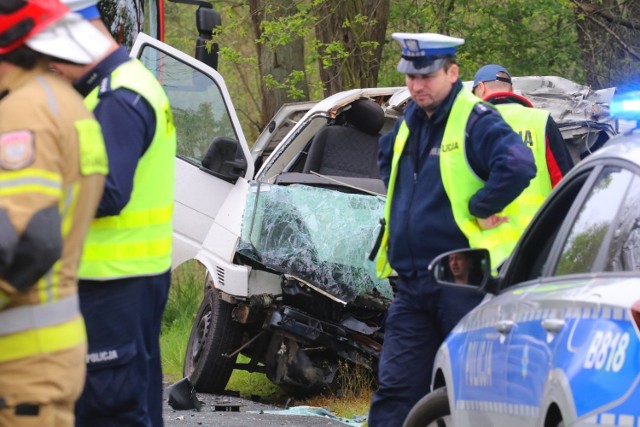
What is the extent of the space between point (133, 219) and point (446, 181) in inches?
65.3

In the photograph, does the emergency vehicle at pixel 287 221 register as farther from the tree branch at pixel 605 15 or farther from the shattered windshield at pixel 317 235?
the tree branch at pixel 605 15

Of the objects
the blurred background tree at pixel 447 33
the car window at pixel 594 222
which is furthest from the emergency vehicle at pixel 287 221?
the car window at pixel 594 222

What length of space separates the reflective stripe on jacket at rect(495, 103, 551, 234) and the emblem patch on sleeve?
3.98m

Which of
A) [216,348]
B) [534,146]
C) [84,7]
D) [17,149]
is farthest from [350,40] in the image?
[17,149]

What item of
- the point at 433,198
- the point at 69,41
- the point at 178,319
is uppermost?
the point at 69,41

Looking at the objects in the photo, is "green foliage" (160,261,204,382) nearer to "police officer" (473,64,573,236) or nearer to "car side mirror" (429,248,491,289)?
"police officer" (473,64,573,236)

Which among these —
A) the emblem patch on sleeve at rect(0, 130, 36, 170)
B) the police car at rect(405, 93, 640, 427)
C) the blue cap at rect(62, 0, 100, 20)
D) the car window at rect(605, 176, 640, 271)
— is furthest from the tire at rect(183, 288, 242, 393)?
the emblem patch on sleeve at rect(0, 130, 36, 170)

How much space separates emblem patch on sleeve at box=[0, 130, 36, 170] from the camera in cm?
327

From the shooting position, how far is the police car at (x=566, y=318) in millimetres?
3518

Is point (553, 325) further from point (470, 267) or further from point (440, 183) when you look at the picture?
point (440, 183)

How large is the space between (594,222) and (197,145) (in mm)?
5658

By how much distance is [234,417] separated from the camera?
28.1ft

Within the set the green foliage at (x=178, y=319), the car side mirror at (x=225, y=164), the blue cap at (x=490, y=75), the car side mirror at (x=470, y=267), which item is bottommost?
the green foliage at (x=178, y=319)

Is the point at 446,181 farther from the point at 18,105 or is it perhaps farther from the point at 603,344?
the point at 18,105
